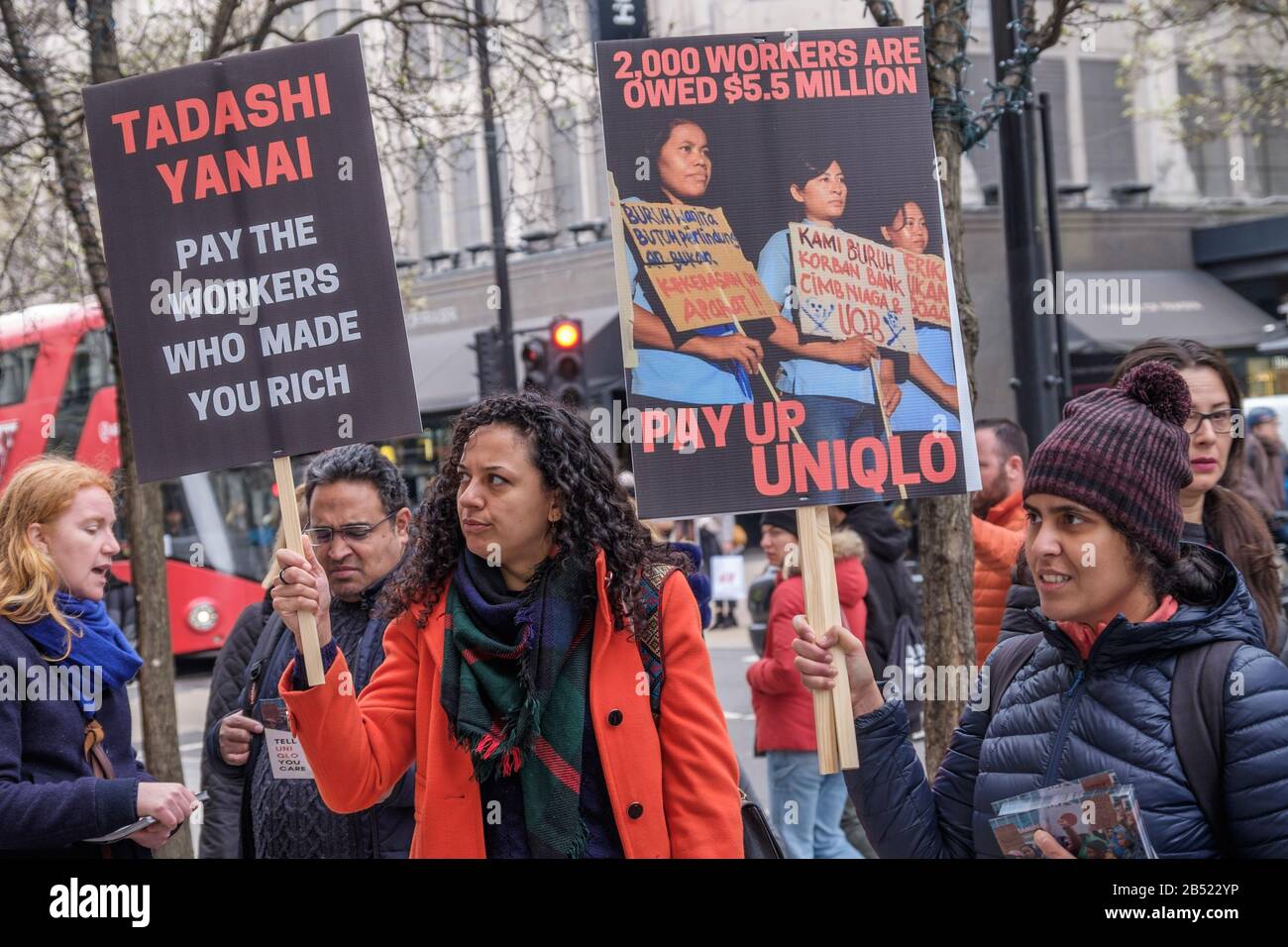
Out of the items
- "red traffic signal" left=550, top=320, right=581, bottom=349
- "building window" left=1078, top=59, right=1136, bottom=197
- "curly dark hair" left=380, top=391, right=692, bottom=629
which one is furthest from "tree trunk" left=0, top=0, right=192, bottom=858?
"building window" left=1078, top=59, right=1136, bottom=197

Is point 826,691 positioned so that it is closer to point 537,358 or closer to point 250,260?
point 250,260

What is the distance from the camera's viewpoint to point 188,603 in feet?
51.8

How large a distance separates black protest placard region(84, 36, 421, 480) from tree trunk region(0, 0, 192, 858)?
323 cm

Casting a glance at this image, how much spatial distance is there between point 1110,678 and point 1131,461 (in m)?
0.38

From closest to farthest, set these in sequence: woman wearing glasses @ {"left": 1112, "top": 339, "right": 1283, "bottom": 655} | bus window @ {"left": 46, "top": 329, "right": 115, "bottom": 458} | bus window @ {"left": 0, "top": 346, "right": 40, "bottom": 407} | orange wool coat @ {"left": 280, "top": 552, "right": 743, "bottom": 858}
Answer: orange wool coat @ {"left": 280, "top": 552, "right": 743, "bottom": 858} → woman wearing glasses @ {"left": 1112, "top": 339, "right": 1283, "bottom": 655} → bus window @ {"left": 46, "top": 329, "right": 115, "bottom": 458} → bus window @ {"left": 0, "top": 346, "right": 40, "bottom": 407}

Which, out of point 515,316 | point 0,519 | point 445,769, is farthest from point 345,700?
point 515,316

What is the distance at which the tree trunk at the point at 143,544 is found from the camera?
20.3ft

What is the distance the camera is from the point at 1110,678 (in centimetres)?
233

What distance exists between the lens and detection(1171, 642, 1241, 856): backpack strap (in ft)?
7.20

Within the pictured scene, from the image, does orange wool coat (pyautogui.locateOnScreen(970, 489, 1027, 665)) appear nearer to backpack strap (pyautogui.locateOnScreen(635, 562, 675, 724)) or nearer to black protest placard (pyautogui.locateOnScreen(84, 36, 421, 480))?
backpack strap (pyautogui.locateOnScreen(635, 562, 675, 724))

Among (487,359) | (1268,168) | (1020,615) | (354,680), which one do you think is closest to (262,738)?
(354,680)

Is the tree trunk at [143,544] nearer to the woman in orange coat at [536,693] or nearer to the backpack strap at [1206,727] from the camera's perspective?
the woman in orange coat at [536,693]

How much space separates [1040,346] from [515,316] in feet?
63.9

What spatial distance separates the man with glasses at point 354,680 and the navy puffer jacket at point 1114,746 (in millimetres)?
1413
